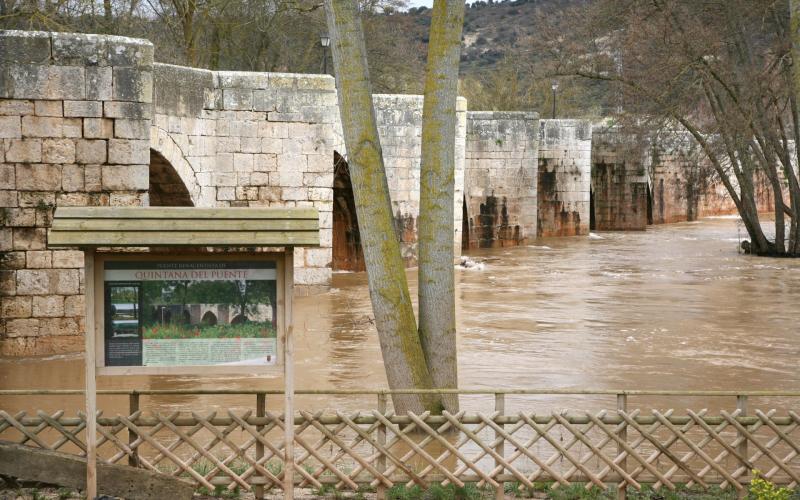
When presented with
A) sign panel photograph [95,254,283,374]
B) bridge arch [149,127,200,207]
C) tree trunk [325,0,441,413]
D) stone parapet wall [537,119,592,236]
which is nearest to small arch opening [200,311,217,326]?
sign panel photograph [95,254,283,374]

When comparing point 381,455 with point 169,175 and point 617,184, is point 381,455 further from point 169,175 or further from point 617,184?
point 617,184

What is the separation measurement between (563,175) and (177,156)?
716 inches

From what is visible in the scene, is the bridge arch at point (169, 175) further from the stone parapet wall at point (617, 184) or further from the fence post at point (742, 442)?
the stone parapet wall at point (617, 184)

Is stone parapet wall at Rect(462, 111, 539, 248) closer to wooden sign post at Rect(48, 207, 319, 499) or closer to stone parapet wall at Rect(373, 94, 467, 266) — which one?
stone parapet wall at Rect(373, 94, 467, 266)

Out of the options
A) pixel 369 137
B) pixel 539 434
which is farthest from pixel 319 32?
pixel 539 434

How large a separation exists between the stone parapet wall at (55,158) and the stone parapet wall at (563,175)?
20635 millimetres

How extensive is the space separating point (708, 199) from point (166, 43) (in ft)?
79.9

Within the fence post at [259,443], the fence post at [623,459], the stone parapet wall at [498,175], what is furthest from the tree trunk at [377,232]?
the stone parapet wall at [498,175]

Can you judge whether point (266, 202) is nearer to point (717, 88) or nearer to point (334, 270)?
point (334, 270)

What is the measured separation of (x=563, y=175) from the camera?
31625 mm

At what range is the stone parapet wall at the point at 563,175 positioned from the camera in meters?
31.4

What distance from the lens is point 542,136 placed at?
31.6 metres

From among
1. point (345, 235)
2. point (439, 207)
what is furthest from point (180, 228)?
point (345, 235)

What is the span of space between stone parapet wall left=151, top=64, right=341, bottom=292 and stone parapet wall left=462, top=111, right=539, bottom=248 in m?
10.9
